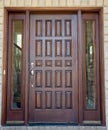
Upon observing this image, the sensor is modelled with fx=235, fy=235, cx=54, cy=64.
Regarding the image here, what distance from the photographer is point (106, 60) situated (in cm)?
372

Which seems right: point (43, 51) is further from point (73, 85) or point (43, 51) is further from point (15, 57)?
point (73, 85)

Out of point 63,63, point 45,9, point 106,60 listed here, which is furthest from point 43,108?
point 45,9

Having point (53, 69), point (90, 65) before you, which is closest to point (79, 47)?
point (90, 65)

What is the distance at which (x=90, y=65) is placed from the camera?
3.93 m

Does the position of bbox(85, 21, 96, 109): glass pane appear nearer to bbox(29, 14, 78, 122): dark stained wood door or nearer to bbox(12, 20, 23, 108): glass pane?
bbox(29, 14, 78, 122): dark stained wood door

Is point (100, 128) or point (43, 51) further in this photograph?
point (43, 51)

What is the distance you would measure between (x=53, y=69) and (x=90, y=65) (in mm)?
623

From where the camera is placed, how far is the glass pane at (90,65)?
12.8 feet

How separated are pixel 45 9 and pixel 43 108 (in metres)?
1.63

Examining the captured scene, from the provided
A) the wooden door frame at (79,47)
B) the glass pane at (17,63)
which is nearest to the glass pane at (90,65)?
the wooden door frame at (79,47)

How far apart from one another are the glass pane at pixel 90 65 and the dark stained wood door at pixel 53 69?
201 mm

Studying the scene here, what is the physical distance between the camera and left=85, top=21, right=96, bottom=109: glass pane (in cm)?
389

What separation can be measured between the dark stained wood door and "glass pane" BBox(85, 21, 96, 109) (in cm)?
20

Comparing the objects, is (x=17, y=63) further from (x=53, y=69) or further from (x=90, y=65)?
(x=90, y=65)
